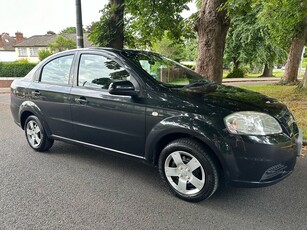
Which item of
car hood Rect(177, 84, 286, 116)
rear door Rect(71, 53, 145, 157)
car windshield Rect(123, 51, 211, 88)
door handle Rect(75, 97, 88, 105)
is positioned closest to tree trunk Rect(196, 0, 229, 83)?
car windshield Rect(123, 51, 211, 88)

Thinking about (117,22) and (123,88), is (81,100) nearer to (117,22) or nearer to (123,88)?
(123,88)

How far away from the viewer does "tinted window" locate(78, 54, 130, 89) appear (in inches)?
133

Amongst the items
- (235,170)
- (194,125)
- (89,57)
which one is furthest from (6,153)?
(235,170)

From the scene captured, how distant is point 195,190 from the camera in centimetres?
290

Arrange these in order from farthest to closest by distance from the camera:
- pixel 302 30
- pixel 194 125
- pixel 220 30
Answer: pixel 302 30 → pixel 220 30 → pixel 194 125

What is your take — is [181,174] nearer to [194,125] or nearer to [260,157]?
[194,125]

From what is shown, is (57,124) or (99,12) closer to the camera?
(57,124)

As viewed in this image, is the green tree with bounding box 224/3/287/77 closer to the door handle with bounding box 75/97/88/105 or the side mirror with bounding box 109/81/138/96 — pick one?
the door handle with bounding box 75/97/88/105

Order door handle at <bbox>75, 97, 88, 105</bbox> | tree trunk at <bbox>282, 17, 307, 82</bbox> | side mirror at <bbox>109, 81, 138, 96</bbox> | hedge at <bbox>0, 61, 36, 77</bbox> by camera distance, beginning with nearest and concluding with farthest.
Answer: side mirror at <bbox>109, 81, 138, 96</bbox>, door handle at <bbox>75, 97, 88, 105</bbox>, tree trunk at <bbox>282, 17, 307, 82</bbox>, hedge at <bbox>0, 61, 36, 77</bbox>

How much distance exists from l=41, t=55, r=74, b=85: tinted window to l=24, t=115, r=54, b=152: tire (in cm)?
73

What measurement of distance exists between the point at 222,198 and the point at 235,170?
22.0 inches

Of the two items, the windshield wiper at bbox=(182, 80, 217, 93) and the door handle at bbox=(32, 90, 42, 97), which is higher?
the windshield wiper at bbox=(182, 80, 217, 93)

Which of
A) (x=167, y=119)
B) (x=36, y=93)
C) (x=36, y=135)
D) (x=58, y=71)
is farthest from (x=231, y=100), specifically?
(x=36, y=135)

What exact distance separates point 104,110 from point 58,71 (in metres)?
1.25
